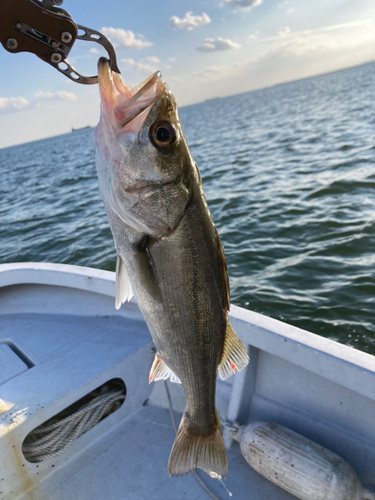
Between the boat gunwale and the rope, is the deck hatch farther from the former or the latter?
the boat gunwale

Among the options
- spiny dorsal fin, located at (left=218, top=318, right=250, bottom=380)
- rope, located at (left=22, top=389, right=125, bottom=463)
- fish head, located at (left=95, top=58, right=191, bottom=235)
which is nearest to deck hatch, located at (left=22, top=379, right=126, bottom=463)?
rope, located at (left=22, top=389, right=125, bottom=463)

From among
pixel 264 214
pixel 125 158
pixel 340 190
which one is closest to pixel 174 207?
pixel 125 158

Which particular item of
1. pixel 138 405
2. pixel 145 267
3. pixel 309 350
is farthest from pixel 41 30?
pixel 138 405

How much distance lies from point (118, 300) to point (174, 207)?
0.59 m

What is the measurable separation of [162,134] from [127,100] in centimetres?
20

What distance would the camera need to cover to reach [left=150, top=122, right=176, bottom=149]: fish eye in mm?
1684

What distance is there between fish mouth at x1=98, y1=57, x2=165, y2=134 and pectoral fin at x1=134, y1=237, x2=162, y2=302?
0.51m

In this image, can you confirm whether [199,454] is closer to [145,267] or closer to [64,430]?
[145,267]

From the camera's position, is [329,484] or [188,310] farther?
[329,484]

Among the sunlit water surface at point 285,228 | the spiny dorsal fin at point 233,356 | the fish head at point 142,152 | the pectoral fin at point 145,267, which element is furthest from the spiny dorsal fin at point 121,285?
the sunlit water surface at point 285,228

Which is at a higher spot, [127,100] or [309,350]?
[127,100]

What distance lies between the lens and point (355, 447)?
9.17 feet

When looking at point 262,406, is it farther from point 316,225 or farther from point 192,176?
point 316,225

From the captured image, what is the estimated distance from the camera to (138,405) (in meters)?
3.83
